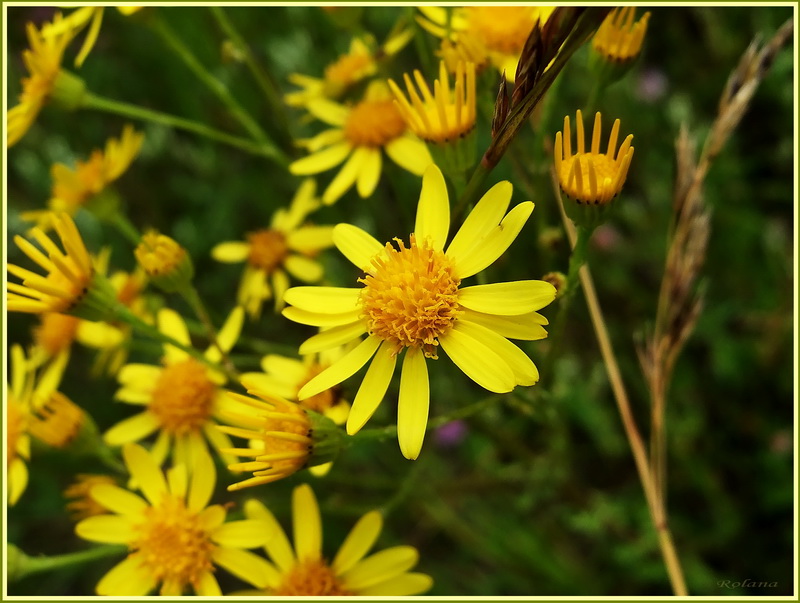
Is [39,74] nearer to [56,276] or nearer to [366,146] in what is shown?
[56,276]

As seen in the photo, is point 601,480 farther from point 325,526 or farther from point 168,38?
point 168,38

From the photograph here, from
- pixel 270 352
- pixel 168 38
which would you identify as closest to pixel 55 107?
pixel 168 38

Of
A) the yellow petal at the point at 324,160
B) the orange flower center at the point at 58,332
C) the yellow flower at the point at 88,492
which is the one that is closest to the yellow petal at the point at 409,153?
the yellow petal at the point at 324,160

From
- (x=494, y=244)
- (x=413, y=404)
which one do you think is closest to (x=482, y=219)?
(x=494, y=244)

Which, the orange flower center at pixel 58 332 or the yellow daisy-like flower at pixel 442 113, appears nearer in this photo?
the yellow daisy-like flower at pixel 442 113

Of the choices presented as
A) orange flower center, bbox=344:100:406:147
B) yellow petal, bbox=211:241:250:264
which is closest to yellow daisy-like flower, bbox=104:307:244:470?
yellow petal, bbox=211:241:250:264

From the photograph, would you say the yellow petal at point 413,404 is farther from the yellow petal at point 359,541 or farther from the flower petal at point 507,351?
the yellow petal at point 359,541

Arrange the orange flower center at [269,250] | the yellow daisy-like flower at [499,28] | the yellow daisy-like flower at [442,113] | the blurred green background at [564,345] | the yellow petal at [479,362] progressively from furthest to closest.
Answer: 1. the blurred green background at [564,345]
2. the orange flower center at [269,250]
3. the yellow daisy-like flower at [499,28]
4. the yellow daisy-like flower at [442,113]
5. the yellow petal at [479,362]
